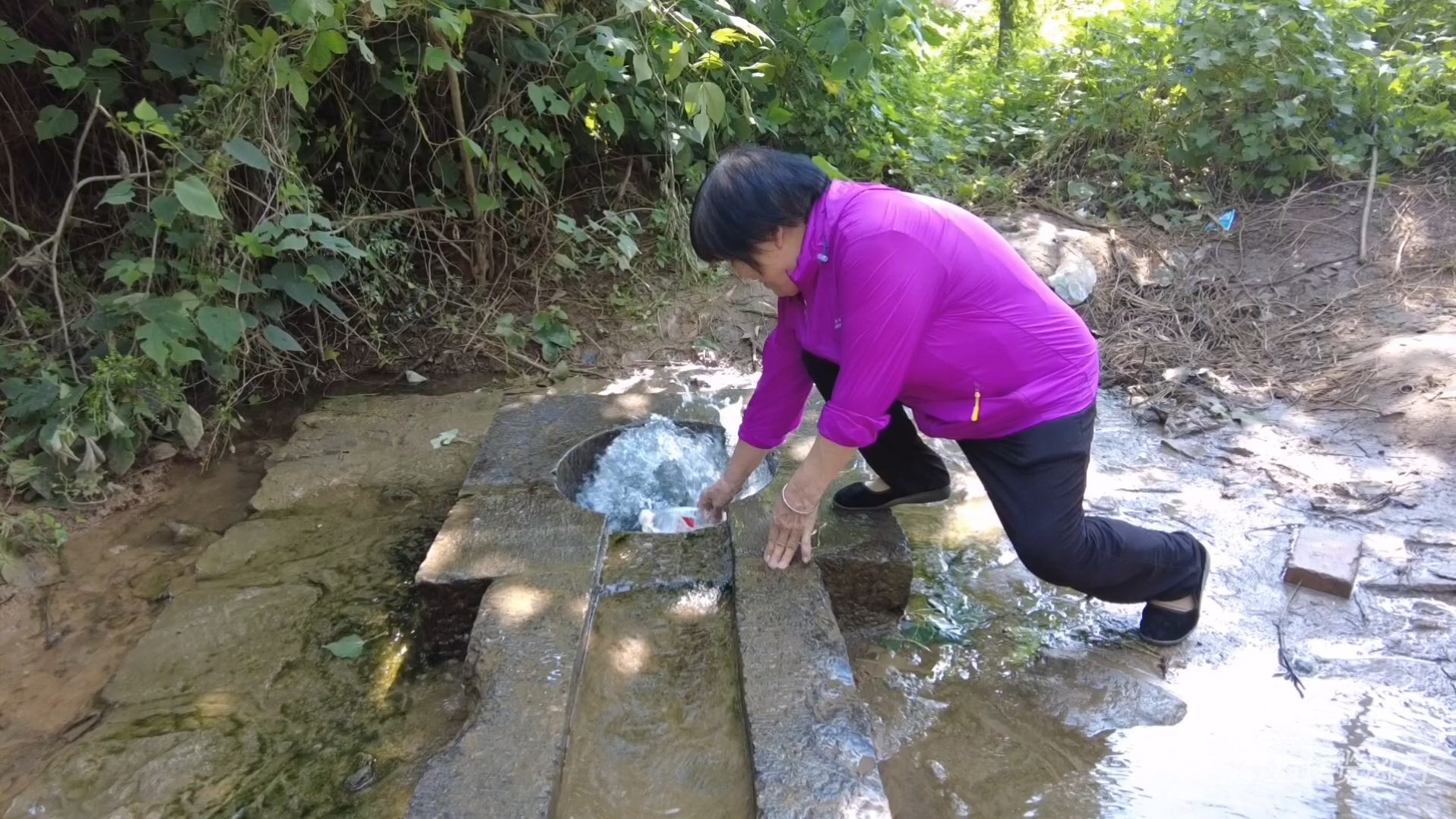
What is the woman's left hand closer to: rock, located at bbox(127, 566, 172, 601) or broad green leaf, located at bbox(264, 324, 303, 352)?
rock, located at bbox(127, 566, 172, 601)

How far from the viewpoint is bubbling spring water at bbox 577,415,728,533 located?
297 cm

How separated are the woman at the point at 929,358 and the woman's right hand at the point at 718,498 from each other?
204 millimetres

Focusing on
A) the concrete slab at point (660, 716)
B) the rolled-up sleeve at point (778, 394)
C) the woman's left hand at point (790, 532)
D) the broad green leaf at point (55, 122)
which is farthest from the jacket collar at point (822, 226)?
the broad green leaf at point (55, 122)

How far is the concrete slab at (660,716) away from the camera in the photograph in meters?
1.72

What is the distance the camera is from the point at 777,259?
1.86m

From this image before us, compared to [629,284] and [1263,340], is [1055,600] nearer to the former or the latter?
[1263,340]

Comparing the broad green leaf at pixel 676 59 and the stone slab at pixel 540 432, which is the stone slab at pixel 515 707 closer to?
the stone slab at pixel 540 432

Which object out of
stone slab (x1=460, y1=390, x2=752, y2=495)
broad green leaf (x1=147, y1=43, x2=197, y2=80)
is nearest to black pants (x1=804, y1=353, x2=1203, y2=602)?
stone slab (x1=460, y1=390, x2=752, y2=495)

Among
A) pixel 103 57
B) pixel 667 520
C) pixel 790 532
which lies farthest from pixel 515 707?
pixel 103 57

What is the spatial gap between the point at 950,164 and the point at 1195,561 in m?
3.85

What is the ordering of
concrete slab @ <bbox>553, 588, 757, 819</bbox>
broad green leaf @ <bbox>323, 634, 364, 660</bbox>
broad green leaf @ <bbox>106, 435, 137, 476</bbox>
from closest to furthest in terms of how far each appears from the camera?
1. concrete slab @ <bbox>553, 588, 757, 819</bbox>
2. broad green leaf @ <bbox>323, 634, 364, 660</bbox>
3. broad green leaf @ <bbox>106, 435, 137, 476</bbox>

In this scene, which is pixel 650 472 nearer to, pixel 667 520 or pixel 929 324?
pixel 667 520

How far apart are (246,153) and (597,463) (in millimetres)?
1616

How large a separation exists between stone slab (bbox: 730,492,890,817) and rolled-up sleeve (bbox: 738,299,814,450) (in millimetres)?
297
